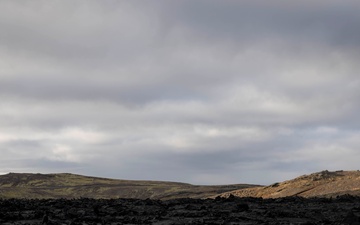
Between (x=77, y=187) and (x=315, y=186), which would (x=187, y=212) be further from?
(x=77, y=187)

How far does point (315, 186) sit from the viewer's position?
40938 millimetres

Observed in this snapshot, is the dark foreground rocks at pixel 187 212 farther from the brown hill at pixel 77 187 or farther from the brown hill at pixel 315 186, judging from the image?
the brown hill at pixel 77 187

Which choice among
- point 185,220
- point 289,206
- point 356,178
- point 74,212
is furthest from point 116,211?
point 356,178

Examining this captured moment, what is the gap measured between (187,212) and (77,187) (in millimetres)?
116561

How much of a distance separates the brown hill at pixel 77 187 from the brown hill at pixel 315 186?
58.3 m

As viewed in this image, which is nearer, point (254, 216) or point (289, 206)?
point (254, 216)

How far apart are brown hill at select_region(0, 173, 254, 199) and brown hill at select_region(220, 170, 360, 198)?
191 feet

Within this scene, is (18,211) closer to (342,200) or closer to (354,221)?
(354,221)

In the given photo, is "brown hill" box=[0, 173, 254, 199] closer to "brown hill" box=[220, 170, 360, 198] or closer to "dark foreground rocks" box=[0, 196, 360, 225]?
"brown hill" box=[220, 170, 360, 198]

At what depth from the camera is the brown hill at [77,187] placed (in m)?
112

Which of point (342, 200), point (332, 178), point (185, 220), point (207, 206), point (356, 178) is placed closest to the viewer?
point (185, 220)

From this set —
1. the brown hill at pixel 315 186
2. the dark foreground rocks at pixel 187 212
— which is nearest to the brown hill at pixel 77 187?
the brown hill at pixel 315 186

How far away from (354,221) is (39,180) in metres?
141

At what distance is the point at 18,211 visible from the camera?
1902 cm
